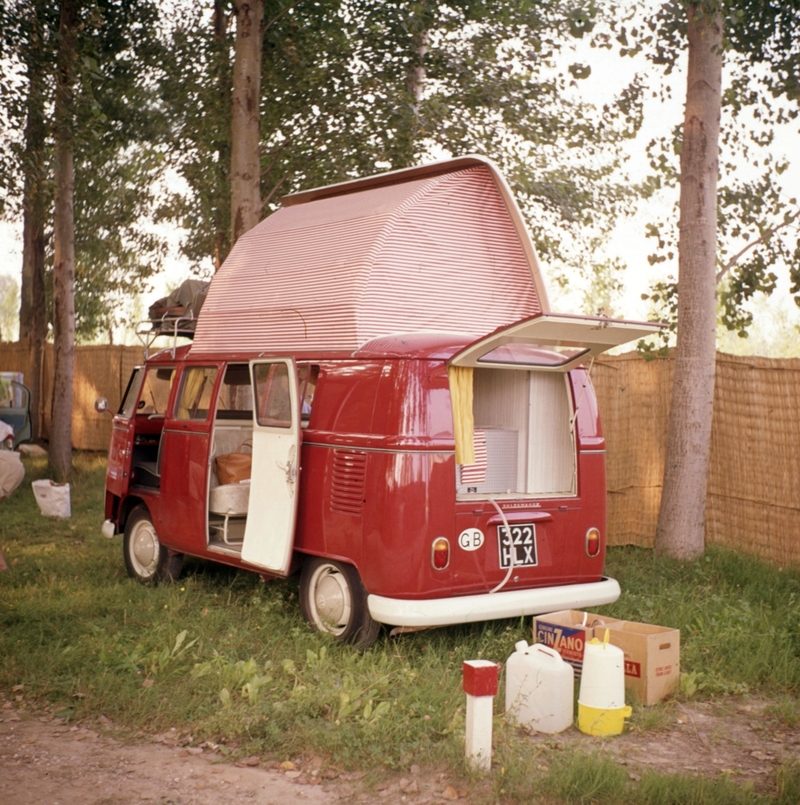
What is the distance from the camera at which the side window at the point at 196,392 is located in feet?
25.9

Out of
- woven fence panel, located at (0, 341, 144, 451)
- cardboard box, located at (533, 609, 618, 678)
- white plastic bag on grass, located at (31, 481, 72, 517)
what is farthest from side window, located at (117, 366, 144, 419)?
woven fence panel, located at (0, 341, 144, 451)

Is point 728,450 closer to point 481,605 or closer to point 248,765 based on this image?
point 481,605

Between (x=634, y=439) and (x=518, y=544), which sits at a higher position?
(x=634, y=439)

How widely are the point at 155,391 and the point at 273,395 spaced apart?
2.37 metres

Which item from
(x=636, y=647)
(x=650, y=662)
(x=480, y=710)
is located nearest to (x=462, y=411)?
(x=636, y=647)

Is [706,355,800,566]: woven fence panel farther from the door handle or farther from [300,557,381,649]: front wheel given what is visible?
the door handle

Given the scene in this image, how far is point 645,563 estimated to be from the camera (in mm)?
8766

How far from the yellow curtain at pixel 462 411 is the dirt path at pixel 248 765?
1691 mm

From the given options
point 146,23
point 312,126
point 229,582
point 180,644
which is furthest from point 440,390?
point 146,23

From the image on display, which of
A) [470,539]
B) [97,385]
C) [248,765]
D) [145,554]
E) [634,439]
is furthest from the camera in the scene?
[97,385]

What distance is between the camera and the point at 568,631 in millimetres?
5824

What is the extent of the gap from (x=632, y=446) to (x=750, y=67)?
3811mm

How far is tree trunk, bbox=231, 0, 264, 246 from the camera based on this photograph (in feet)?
35.7

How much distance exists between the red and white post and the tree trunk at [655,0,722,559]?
4.56 m
